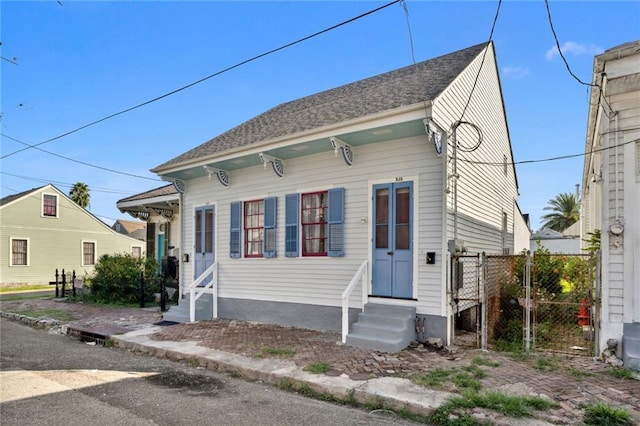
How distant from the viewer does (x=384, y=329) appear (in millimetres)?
6598

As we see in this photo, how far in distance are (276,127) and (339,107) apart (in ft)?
5.53

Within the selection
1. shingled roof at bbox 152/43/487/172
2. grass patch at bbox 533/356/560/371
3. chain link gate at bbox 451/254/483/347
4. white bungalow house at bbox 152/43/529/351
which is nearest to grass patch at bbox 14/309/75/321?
white bungalow house at bbox 152/43/529/351

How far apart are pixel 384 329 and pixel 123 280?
10.4 meters

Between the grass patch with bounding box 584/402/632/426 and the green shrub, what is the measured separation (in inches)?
499

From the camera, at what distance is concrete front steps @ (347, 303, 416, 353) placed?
6391 millimetres

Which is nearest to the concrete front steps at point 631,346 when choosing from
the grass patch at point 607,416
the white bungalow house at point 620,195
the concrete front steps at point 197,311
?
the white bungalow house at point 620,195

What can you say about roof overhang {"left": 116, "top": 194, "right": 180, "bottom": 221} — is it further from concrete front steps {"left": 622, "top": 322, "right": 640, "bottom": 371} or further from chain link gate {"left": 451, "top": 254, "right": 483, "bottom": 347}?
concrete front steps {"left": 622, "top": 322, "right": 640, "bottom": 371}

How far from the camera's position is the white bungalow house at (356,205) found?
22.1 feet

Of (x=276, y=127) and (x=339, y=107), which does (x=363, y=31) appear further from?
(x=276, y=127)

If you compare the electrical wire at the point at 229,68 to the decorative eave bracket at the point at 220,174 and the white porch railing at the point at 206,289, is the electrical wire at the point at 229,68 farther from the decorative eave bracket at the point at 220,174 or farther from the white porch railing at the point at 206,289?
the white porch railing at the point at 206,289

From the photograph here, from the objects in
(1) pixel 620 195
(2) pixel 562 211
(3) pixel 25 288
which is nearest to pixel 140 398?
(1) pixel 620 195

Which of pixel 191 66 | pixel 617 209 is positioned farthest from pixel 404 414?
pixel 191 66

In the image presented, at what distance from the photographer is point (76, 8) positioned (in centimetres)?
866

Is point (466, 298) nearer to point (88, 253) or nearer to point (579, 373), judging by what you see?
point (579, 373)
